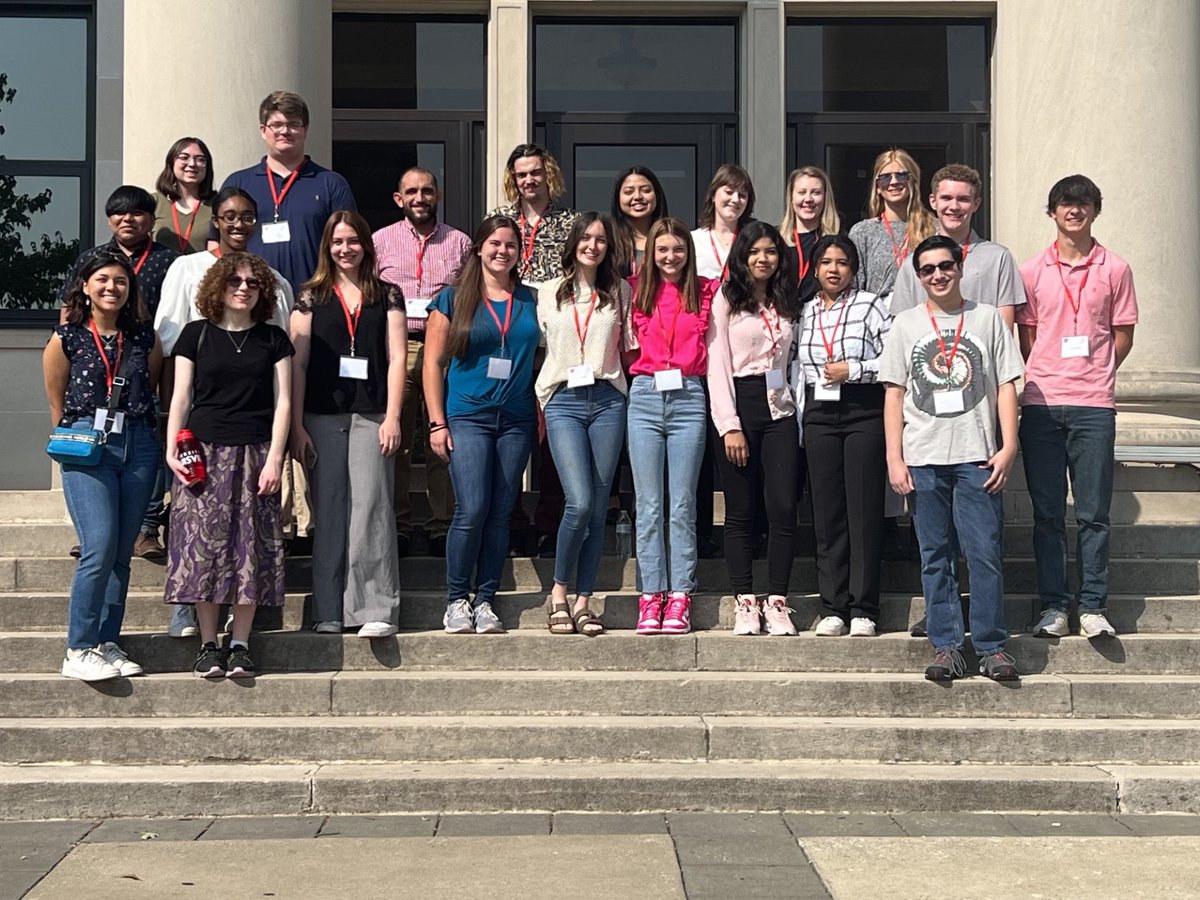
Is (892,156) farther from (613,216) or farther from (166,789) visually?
(166,789)

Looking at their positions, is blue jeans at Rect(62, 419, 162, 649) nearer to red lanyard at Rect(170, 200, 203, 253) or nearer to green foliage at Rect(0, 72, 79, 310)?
red lanyard at Rect(170, 200, 203, 253)

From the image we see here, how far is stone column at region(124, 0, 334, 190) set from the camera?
9.48 m

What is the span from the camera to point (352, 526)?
24.8 ft

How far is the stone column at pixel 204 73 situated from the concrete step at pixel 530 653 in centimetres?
329

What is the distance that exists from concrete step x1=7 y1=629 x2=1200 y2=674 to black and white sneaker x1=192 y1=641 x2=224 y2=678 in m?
0.20

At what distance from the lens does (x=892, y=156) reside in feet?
27.1

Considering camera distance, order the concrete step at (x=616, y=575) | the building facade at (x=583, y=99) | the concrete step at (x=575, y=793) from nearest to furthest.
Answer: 1. the concrete step at (x=575, y=793)
2. the concrete step at (x=616, y=575)
3. the building facade at (x=583, y=99)

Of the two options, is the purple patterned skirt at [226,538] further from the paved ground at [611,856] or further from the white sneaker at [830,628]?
the white sneaker at [830,628]

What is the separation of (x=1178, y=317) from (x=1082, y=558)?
10.2ft

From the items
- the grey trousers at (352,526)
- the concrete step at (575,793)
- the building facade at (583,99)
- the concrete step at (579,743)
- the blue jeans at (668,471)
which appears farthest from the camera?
the building facade at (583,99)

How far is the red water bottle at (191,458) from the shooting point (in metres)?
7.17

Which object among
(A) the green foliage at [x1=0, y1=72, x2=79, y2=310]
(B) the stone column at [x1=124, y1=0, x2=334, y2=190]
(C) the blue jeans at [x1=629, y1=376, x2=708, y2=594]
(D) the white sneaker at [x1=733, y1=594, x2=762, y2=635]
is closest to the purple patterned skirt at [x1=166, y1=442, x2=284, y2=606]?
(C) the blue jeans at [x1=629, y1=376, x2=708, y2=594]

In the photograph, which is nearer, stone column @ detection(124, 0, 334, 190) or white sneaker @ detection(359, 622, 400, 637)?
white sneaker @ detection(359, 622, 400, 637)

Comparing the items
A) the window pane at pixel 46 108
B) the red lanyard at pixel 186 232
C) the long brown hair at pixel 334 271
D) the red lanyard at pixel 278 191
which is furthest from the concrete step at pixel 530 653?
the window pane at pixel 46 108
